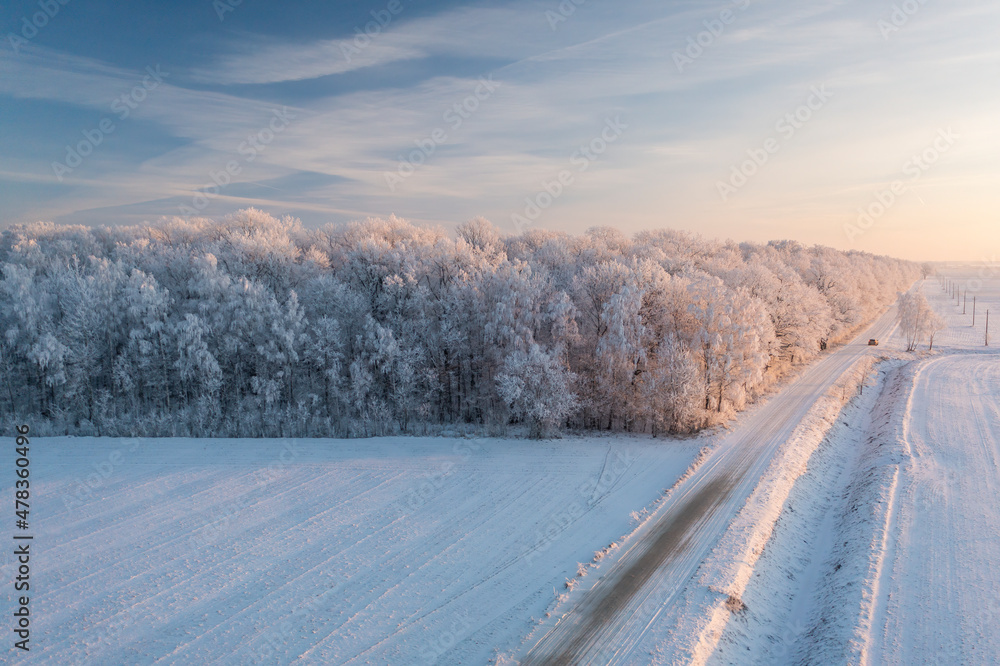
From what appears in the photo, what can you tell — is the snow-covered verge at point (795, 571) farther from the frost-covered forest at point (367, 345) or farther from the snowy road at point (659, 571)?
the frost-covered forest at point (367, 345)

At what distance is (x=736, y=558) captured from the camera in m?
15.7

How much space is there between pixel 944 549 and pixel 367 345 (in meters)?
30.3

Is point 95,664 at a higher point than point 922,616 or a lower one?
lower

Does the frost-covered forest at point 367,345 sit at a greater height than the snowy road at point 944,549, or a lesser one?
greater

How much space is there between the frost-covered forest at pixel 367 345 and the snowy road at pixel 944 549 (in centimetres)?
1019

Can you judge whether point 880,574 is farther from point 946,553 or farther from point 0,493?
point 0,493

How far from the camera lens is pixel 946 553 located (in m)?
16.2

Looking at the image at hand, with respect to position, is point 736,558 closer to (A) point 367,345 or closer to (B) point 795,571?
(B) point 795,571

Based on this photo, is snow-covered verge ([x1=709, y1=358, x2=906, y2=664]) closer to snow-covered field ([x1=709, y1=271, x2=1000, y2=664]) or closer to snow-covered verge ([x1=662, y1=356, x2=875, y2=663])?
snow-covered field ([x1=709, y1=271, x2=1000, y2=664])

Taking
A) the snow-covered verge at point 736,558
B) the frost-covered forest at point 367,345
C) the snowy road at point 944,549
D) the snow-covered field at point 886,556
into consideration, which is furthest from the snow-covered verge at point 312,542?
the snowy road at point 944,549

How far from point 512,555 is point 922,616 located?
11.7 m

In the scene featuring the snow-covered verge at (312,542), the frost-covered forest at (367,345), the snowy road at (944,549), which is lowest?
the snow-covered verge at (312,542)

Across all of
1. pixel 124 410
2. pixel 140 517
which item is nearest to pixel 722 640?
pixel 140 517

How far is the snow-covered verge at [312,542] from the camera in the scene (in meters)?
12.5
